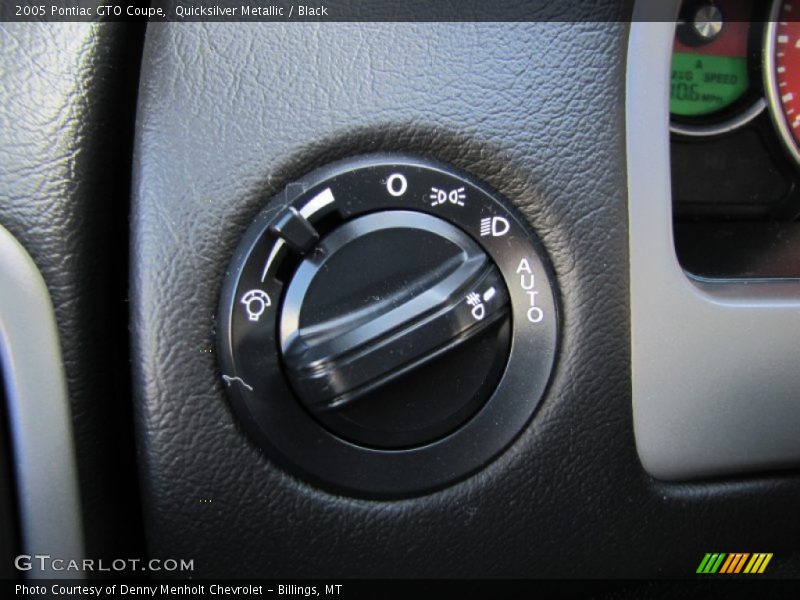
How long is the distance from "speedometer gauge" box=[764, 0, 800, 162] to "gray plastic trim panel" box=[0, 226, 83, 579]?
27.5 inches

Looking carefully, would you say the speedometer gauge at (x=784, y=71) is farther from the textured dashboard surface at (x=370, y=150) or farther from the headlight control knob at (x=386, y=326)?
the headlight control knob at (x=386, y=326)

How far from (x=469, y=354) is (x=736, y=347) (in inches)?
9.0

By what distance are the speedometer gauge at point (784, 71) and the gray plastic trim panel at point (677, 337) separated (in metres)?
0.21

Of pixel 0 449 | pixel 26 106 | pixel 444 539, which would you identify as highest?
pixel 26 106

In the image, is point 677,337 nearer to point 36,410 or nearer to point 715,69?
point 715,69

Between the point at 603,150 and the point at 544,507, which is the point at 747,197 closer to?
the point at 603,150

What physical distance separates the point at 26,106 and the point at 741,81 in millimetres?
670

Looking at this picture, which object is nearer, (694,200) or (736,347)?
(736,347)

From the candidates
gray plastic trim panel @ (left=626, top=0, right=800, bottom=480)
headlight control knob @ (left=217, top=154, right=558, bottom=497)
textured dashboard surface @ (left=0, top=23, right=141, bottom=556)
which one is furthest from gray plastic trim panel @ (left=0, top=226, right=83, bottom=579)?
gray plastic trim panel @ (left=626, top=0, right=800, bottom=480)

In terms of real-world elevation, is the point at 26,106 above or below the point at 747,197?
above

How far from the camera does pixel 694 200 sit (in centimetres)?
72

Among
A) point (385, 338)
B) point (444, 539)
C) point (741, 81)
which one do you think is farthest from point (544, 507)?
point (741, 81)

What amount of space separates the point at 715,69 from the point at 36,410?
70 centimetres

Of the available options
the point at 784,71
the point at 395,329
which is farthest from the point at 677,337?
the point at 784,71
